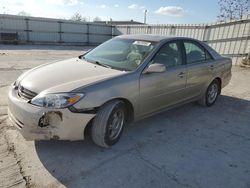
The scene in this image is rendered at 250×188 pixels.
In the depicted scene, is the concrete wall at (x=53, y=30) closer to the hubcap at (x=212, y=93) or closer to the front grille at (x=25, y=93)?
the hubcap at (x=212, y=93)

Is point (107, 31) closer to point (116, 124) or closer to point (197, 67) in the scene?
point (197, 67)

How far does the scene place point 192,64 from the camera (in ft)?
14.9

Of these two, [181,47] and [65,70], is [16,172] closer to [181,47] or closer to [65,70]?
[65,70]

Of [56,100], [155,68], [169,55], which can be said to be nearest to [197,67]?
[169,55]

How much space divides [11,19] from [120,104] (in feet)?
63.6

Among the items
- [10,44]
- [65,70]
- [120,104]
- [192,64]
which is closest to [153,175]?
[120,104]

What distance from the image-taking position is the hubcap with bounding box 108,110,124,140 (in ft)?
10.9

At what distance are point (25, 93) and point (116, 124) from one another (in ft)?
4.16

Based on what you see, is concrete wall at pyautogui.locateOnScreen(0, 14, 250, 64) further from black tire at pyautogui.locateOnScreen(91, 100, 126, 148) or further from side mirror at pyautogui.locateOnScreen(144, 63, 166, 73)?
black tire at pyautogui.locateOnScreen(91, 100, 126, 148)

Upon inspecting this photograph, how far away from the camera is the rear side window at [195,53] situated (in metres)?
4.54

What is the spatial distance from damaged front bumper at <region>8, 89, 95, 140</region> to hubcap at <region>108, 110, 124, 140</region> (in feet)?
1.51

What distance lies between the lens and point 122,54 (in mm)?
A: 3926

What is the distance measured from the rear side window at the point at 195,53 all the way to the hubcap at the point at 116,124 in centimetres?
184

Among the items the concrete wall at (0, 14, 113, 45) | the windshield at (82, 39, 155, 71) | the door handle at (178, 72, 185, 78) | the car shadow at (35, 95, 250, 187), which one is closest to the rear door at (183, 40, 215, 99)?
the door handle at (178, 72, 185, 78)
